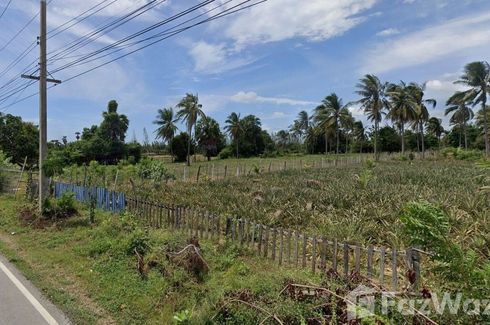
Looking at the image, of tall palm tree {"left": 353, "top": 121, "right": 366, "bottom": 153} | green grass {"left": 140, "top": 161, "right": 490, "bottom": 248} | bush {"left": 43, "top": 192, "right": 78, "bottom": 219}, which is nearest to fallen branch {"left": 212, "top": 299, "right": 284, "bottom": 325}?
green grass {"left": 140, "top": 161, "right": 490, "bottom": 248}

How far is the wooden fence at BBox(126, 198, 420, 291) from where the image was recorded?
5.32 meters

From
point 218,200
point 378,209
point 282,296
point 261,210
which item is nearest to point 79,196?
point 218,200

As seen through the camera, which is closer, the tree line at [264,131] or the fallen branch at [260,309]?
the fallen branch at [260,309]

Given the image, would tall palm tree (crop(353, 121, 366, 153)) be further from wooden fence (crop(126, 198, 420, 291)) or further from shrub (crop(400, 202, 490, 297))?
shrub (crop(400, 202, 490, 297))

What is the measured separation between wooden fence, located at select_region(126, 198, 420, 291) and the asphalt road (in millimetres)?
3544

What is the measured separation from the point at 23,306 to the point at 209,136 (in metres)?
66.7

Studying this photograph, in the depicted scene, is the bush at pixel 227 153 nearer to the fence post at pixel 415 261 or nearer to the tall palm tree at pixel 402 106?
the tall palm tree at pixel 402 106

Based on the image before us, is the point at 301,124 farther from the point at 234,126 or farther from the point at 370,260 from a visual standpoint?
the point at 370,260

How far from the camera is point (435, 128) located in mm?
84188

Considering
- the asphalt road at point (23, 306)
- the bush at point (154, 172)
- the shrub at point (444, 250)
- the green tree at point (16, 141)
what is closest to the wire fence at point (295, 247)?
the shrub at point (444, 250)

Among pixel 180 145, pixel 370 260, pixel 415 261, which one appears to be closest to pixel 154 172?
pixel 370 260

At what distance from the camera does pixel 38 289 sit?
21.8 feet

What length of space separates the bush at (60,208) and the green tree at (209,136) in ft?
189

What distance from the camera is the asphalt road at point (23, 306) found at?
5.32m
